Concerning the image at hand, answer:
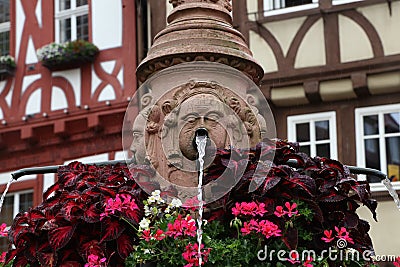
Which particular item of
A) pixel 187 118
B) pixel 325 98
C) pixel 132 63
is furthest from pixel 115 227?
pixel 132 63

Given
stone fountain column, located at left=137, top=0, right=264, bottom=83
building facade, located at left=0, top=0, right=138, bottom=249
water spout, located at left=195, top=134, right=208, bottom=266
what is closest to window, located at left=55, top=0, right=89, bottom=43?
building facade, located at left=0, top=0, right=138, bottom=249

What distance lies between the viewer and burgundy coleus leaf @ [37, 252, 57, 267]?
4.14 m

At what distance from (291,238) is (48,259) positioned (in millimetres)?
1006

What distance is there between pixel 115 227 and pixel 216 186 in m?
0.49

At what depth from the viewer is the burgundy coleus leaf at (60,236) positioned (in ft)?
13.6

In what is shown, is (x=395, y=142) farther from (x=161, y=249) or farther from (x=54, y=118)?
(x=161, y=249)

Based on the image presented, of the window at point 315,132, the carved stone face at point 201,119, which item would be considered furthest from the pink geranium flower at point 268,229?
the window at point 315,132

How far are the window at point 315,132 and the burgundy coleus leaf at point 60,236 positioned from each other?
920 cm

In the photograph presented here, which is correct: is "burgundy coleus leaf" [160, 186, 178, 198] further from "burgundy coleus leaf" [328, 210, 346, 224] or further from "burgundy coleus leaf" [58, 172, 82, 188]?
"burgundy coleus leaf" [328, 210, 346, 224]

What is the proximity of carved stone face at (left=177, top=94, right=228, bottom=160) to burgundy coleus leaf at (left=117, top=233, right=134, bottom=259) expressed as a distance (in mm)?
1011

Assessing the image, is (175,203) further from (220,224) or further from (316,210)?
(316,210)

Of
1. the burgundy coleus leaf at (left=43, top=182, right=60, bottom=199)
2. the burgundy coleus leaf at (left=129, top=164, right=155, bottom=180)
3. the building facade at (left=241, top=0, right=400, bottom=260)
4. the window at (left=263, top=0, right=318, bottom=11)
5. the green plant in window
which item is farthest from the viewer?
the green plant in window

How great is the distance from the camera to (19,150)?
1495 centimetres

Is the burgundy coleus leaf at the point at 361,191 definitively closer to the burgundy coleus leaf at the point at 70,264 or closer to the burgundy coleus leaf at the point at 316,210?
the burgundy coleus leaf at the point at 316,210
